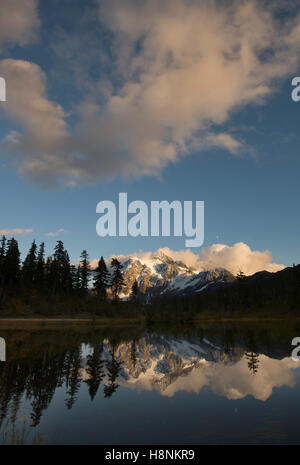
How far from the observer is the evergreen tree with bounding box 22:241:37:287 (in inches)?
3349

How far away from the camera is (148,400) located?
13.9 meters

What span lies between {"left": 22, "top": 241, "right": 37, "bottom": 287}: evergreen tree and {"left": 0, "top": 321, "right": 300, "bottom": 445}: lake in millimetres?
65005

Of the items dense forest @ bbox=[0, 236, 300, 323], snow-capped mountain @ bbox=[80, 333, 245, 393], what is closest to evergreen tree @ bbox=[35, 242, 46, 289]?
dense forest @ bbox=[0, 236, 300, 323]

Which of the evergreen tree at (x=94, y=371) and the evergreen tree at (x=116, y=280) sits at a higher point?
the evergreen tree at (x=116, y=280)

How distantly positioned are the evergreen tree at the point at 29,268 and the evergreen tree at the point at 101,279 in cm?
1788

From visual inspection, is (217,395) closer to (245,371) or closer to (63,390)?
(245,371)

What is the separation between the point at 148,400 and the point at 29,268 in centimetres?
8065

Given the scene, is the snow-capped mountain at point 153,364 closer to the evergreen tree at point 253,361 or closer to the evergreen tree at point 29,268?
the evergreen tree at point 253,361

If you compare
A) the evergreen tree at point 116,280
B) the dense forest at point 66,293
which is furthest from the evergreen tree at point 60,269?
the evergreen tree at point 116,280

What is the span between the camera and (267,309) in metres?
102

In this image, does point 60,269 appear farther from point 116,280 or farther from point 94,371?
point 94,371

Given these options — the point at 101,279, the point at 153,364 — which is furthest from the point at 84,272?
the point at 153,364

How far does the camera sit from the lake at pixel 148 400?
9547 mm
